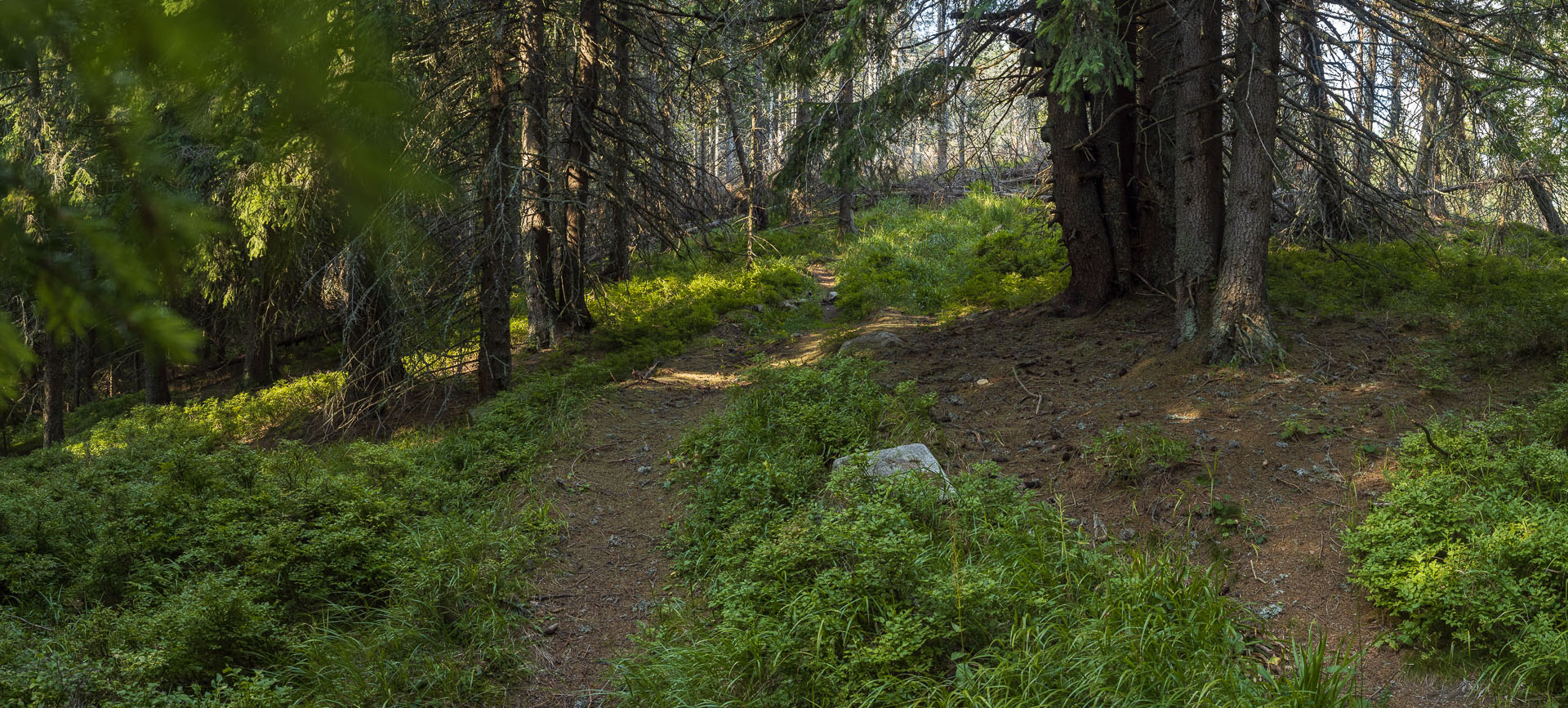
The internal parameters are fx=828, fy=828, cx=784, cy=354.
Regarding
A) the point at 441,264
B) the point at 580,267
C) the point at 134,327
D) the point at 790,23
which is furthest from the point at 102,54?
the point at 580,267

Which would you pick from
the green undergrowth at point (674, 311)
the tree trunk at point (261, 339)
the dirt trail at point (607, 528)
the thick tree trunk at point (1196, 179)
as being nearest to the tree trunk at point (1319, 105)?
the thick tree trunk at point (1196, 179)

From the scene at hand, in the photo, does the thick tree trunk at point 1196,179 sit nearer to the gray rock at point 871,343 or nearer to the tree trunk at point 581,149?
the gray rock at point 871,343

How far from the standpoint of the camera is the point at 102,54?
45.7 inches

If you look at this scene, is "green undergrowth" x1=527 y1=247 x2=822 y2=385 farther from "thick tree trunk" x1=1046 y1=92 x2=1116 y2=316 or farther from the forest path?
"thick tree trunk" x1=1046 y1=92 x2=1116 y2=316

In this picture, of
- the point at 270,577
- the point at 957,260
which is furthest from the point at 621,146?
the point at 270,577

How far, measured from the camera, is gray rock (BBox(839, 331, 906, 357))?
31.2 feet

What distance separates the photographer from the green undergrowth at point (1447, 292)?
6605 mm

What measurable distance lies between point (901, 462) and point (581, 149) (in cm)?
672

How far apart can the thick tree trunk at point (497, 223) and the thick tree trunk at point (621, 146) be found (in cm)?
133

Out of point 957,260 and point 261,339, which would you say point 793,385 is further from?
point 261,339

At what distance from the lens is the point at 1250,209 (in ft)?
22.8

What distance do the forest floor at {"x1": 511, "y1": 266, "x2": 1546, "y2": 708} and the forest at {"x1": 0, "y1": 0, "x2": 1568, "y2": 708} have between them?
37 millimetres

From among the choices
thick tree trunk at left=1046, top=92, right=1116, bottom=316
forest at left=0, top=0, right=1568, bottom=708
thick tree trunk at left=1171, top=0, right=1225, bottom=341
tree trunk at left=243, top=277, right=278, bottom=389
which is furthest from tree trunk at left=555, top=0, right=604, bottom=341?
thick tree trunk at left=1171, top=0, right=1225, bottom=341

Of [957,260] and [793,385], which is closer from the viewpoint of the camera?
[793,385]
